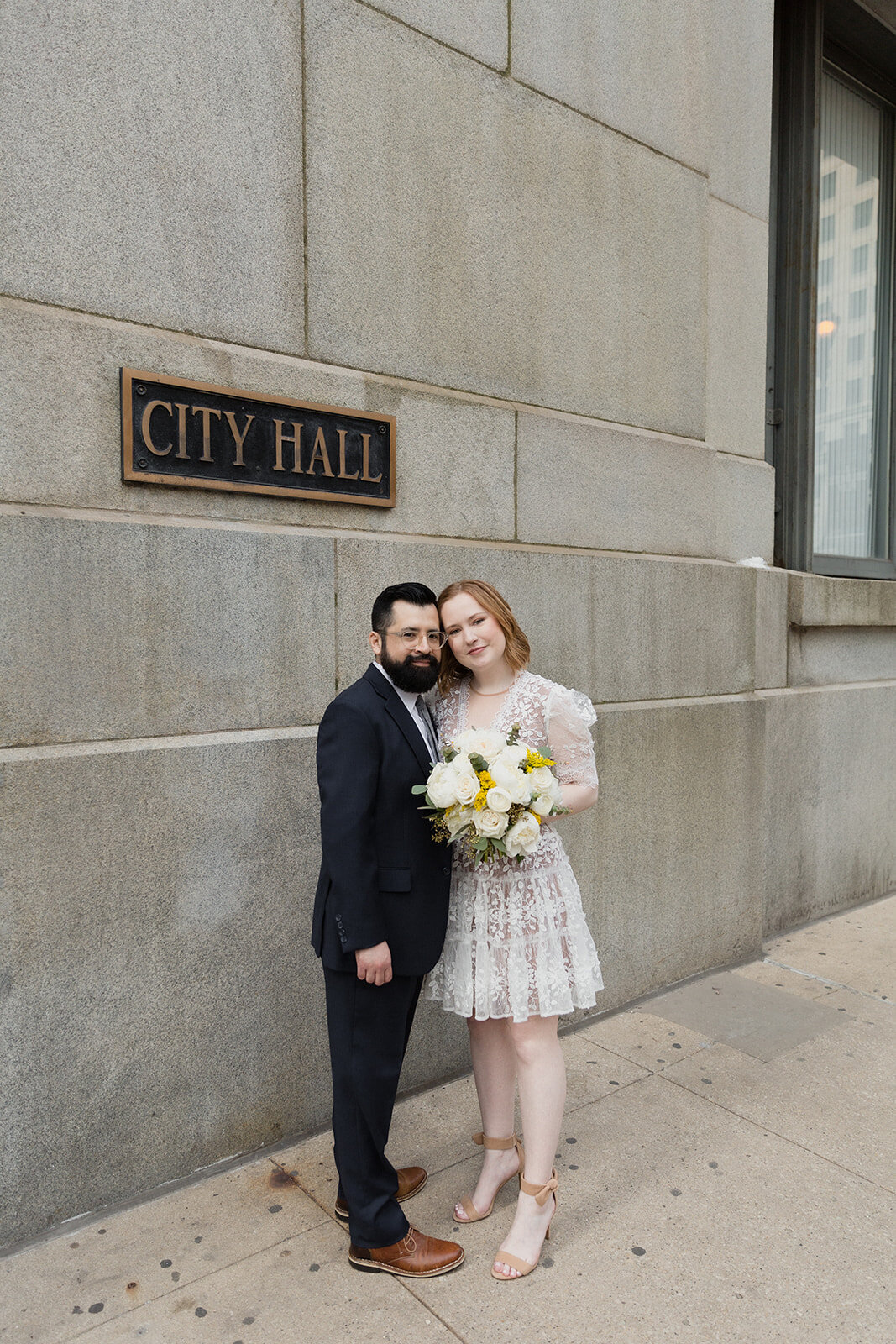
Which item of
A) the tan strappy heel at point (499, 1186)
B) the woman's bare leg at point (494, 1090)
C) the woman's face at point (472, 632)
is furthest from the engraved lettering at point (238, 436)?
the tan strappy heel at point (499, 1186)

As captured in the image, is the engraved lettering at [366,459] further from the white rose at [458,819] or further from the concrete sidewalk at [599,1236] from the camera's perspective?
the concrete sidewalk at [599,1236]

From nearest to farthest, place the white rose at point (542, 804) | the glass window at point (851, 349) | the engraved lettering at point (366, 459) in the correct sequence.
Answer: the white rose at point (542, 804)
the engraved lettering at point (366, 459)
the glass window at point (851, 349)

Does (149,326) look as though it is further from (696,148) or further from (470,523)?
(696,148)

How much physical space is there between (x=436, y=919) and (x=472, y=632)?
91cm

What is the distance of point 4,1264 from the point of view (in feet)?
9.52

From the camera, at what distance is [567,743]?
3.03 metres

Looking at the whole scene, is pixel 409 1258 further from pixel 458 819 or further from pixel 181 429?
pixel 181 429

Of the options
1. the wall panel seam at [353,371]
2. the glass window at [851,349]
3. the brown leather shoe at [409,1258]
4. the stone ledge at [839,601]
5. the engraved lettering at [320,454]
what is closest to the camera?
the brown leather shoe at [409,1258]

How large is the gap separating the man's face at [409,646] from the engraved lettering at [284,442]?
3.26 feet

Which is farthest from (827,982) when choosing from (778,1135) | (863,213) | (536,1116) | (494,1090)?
(863,213)

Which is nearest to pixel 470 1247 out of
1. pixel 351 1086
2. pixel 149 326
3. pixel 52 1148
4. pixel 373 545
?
pixel 351 1086

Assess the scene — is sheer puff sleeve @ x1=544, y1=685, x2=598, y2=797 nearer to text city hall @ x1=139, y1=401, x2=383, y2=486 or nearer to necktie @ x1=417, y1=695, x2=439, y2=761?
necktie @ x1=417, y1=695, x2=439, y2=761

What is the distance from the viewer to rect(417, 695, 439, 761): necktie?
2.99 metres

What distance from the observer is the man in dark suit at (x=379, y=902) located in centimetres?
267
